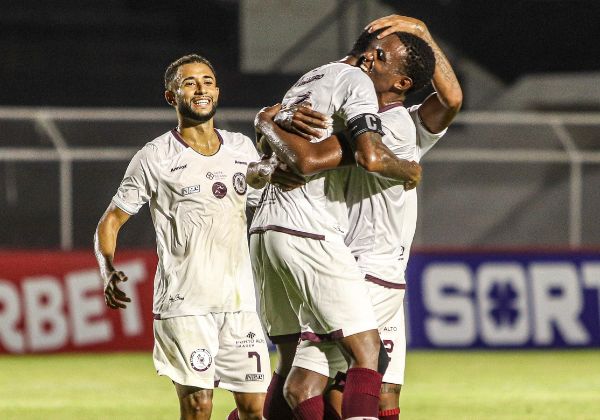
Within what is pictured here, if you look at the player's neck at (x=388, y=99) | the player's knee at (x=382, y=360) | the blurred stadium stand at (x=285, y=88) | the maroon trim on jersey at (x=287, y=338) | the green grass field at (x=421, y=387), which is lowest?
the green grass field at (x=421, y=387)

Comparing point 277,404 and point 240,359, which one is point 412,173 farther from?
point 240,359

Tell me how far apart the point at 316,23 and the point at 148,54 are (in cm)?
309

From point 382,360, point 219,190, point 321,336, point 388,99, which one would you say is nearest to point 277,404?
point 321,336

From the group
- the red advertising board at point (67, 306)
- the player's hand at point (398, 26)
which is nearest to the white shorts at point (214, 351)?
the player's hand at point (398, 26)

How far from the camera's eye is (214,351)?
5.98m

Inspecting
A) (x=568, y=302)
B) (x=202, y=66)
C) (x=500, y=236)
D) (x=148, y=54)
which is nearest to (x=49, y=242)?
(x=148, y=54)

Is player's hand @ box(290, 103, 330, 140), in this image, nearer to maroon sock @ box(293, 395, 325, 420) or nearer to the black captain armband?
the black captain armband

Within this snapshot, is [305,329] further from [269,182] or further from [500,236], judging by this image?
[500,236]

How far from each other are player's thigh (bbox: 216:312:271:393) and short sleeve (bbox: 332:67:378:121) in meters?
1.52

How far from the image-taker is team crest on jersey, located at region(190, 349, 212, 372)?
5.90 m

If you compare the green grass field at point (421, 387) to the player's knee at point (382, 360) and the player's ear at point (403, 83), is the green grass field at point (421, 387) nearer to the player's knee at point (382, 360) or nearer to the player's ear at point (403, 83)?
the player's knee at point (382, 360)

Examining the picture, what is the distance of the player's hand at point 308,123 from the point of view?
16.3 ft

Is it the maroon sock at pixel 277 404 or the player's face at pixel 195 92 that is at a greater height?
the player's face at pixel 195 92

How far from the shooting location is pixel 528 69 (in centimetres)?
2280
